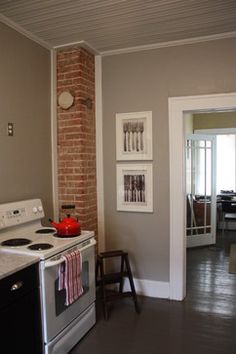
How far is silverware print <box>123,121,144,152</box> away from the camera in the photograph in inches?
124

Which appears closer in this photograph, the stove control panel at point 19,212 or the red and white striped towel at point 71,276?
the red and white striped towel at point 71,276

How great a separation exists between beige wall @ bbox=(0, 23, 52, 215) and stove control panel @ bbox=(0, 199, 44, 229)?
12 centimetres

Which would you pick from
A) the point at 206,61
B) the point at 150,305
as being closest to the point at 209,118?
the point at 206,61

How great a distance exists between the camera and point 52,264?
195cm

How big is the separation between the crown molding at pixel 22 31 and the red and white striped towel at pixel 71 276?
1961 mm

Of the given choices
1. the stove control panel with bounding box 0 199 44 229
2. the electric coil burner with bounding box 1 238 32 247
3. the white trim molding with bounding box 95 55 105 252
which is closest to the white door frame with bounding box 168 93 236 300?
the white trim molding with bounding box 95 55 105 252

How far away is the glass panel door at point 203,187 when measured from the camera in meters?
5.18

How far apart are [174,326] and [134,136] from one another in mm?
1848

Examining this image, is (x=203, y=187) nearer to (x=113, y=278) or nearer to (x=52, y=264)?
(x=113, y=278)

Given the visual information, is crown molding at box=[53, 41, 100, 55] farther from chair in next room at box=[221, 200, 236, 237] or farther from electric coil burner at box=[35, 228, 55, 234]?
chair in next room at box=[221, 200, 236, 237]

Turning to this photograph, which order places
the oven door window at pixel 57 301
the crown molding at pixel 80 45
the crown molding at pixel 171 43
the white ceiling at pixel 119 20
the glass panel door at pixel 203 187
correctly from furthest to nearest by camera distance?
the glass panel door at pixel 203 187 < the crown molding at pixel 80 45 < the crown molding at pixel 171 43 < the white ceiling at pixel 119 20 < the oven door window at pixel 57 301

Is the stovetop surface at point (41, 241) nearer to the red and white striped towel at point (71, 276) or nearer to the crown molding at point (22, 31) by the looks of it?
the red and white striped towel at point (71, 276)

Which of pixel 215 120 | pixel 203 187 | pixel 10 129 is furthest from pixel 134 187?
pixel 215 120

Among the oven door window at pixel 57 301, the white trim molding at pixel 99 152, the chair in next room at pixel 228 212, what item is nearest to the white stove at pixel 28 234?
the oven door window at pixel 57 301
